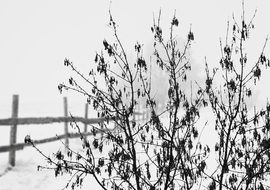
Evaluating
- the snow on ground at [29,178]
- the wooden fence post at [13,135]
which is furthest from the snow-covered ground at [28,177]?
the wooden fence post at [13,135]

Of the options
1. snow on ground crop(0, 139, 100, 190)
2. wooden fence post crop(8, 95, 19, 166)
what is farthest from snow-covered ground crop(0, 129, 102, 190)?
wooden fence post crop(8, 95, 19, 166)

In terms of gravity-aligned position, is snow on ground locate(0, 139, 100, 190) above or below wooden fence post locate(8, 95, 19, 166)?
below

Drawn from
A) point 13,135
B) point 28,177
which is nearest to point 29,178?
point 28,177

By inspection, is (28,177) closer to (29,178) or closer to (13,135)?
(29,178)

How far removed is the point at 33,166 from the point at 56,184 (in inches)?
40.4

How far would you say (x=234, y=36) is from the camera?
3.13 m

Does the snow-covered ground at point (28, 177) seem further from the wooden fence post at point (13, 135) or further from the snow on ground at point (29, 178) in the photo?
the wooden fence post at point (13, 135)

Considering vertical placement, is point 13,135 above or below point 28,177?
above

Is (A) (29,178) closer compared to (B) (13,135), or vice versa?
(A) (29,178)

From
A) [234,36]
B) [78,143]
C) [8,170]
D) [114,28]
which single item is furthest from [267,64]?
[78,143]

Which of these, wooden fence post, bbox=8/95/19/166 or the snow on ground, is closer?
the snow on ground

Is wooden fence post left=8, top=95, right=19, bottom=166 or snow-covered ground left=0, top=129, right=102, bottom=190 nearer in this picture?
snow-covered ground left=0, top=129, right=102, bottom=190

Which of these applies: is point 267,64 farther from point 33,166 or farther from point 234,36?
point 33,166

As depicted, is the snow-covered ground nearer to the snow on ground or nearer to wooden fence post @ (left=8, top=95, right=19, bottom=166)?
the snow on ground
